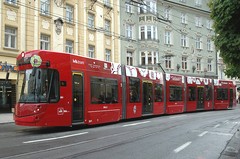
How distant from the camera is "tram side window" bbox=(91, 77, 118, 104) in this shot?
1598 cm

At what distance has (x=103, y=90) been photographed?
16.8 m

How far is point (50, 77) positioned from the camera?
44.3ft

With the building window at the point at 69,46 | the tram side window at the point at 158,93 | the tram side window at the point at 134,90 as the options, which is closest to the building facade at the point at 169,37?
the building window at the point at 69,46

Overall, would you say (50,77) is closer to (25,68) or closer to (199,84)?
(25,68)

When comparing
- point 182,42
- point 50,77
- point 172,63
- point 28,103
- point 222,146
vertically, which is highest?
point 182,42

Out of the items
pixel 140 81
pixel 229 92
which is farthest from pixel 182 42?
pixel 140 81

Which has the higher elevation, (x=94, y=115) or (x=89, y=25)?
(x=89, y=25)

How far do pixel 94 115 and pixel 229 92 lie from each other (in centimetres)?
2402

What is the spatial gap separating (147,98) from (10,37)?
1167 centimetres

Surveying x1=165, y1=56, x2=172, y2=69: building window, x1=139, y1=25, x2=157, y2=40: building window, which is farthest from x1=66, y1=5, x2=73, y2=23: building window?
x1=165, y1=56, x2=172, y2=69: building window

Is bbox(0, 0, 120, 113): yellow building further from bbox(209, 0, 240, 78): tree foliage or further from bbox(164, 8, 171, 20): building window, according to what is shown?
bbox(209, 0, 240, 78): tree foliage

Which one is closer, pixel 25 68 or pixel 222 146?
pixel 222 146

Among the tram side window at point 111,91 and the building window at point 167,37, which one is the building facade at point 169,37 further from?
the tram side window at point 111,91

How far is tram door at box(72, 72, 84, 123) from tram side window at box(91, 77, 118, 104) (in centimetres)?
99
